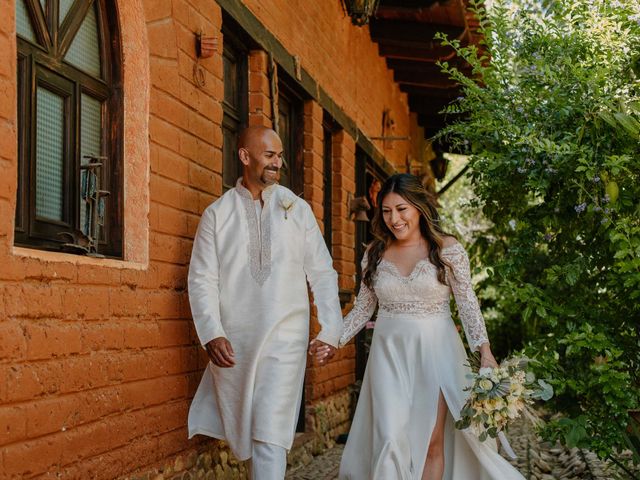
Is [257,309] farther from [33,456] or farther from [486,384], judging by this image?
[33,456]

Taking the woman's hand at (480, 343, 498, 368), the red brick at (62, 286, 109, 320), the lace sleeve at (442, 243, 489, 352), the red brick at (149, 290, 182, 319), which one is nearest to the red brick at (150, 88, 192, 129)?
the red brick at (149, 290, 182, 319)

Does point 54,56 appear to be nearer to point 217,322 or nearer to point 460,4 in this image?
point 217,322

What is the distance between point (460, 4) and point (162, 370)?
22.3 ft

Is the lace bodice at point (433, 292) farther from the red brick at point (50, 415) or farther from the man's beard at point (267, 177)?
the red brick at point (50, 415)

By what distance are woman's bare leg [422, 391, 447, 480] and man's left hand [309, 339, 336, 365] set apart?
21.9 inches

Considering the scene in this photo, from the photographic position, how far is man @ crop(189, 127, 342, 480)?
4781mm

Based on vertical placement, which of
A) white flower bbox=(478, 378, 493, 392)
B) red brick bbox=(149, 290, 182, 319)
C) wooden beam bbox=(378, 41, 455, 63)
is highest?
wooden beam bbox=(378, 41, 455, 63)

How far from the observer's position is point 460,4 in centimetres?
1060

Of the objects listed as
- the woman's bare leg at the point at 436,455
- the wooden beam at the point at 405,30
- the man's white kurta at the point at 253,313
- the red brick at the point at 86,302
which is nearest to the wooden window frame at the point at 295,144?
the man's white kurta at the point at 253,313

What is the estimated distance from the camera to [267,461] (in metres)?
4.73

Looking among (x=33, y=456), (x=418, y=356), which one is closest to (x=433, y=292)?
(x=418, y=356)

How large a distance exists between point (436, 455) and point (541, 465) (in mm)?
2954

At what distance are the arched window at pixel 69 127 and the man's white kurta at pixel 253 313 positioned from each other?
1.69ft

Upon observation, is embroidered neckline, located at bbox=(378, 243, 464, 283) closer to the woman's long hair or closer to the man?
the woman's long hair
